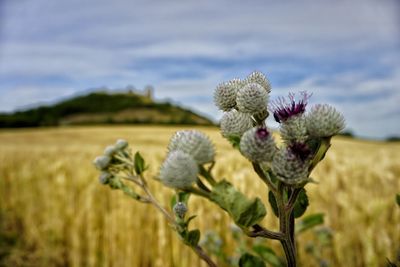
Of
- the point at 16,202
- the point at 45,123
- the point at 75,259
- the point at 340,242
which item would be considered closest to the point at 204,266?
the point at 340,242

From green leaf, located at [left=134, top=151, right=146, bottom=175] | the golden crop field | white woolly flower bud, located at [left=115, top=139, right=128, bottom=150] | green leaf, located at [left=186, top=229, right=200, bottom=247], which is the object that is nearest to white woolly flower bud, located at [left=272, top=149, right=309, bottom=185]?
green leaf, located at [left=186, top=229, right=200, bottom=247]

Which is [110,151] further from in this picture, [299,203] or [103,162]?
[299,203]

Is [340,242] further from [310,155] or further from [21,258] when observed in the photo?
[21,258]

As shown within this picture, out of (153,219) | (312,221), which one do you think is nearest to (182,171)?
(312,221)

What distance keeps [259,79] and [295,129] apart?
21cm

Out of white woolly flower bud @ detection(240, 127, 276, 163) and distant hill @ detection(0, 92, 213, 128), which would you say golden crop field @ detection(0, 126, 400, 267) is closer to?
white woolly flower bud @ detection(240, 127, 276, 163)

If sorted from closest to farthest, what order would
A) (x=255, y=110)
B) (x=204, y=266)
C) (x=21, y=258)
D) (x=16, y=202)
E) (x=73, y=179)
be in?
(x=255, y=110), (x=204, y=266), (x=21, y=258), (x=73, y=179), (x=16, y=202)

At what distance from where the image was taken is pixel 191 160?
0.69 m

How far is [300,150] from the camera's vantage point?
2.28 feet

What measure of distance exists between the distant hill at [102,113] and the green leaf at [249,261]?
4341cm

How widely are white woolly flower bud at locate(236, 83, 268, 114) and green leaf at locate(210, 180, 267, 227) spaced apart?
0.59ft

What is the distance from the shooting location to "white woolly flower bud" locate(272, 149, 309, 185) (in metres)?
0.65

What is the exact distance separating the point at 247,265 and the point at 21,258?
5.44 m

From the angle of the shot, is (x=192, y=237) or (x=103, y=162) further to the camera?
(x=103, y=162)
